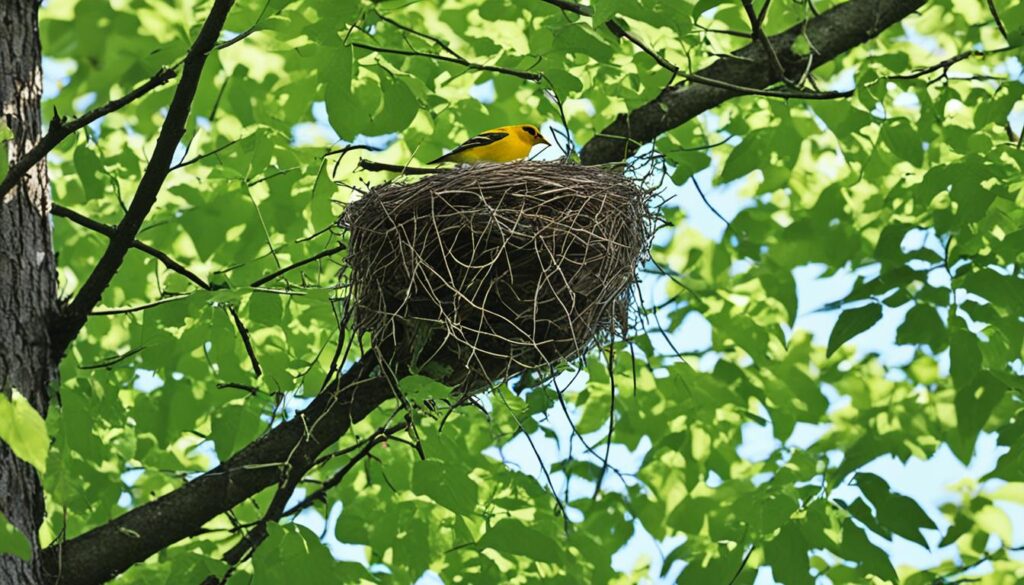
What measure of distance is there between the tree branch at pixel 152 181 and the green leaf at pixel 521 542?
1614 millimetres

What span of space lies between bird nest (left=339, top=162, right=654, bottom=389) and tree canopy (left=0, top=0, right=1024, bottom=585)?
0.23 meters

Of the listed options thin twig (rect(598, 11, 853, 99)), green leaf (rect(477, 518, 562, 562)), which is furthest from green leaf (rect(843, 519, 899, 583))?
thin twig (rect(598, 11, 853, 99))

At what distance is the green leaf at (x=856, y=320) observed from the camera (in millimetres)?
4781

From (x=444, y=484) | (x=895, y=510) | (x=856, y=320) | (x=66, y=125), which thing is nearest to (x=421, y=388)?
(x=444, y=484)

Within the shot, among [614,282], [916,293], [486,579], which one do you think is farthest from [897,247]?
[486,579]

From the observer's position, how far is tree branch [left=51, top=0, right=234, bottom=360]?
347 centimetres

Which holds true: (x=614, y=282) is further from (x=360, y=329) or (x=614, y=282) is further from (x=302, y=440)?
(x=302, y=440)

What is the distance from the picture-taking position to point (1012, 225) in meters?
5.03

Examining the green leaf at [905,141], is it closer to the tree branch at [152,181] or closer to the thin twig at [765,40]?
the thin twig at [765,40]

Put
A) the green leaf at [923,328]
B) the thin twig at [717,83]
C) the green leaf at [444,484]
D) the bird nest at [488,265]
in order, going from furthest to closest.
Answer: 1. the green leaf at [923,328]
2. the thin twig at [717,83]
3. the green leaf at [444,484]
4. the bird nest at [488,265]

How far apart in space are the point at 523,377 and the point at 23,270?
183 cm

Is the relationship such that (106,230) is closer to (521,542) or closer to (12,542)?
(521,542)

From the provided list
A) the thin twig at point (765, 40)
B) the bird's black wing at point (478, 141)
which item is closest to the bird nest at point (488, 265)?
the thin twig at point (765, 40)

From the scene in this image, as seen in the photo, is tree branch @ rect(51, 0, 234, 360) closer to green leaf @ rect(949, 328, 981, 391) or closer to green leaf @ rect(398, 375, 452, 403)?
green leaf @ rect(398, 375, 452, 403)
